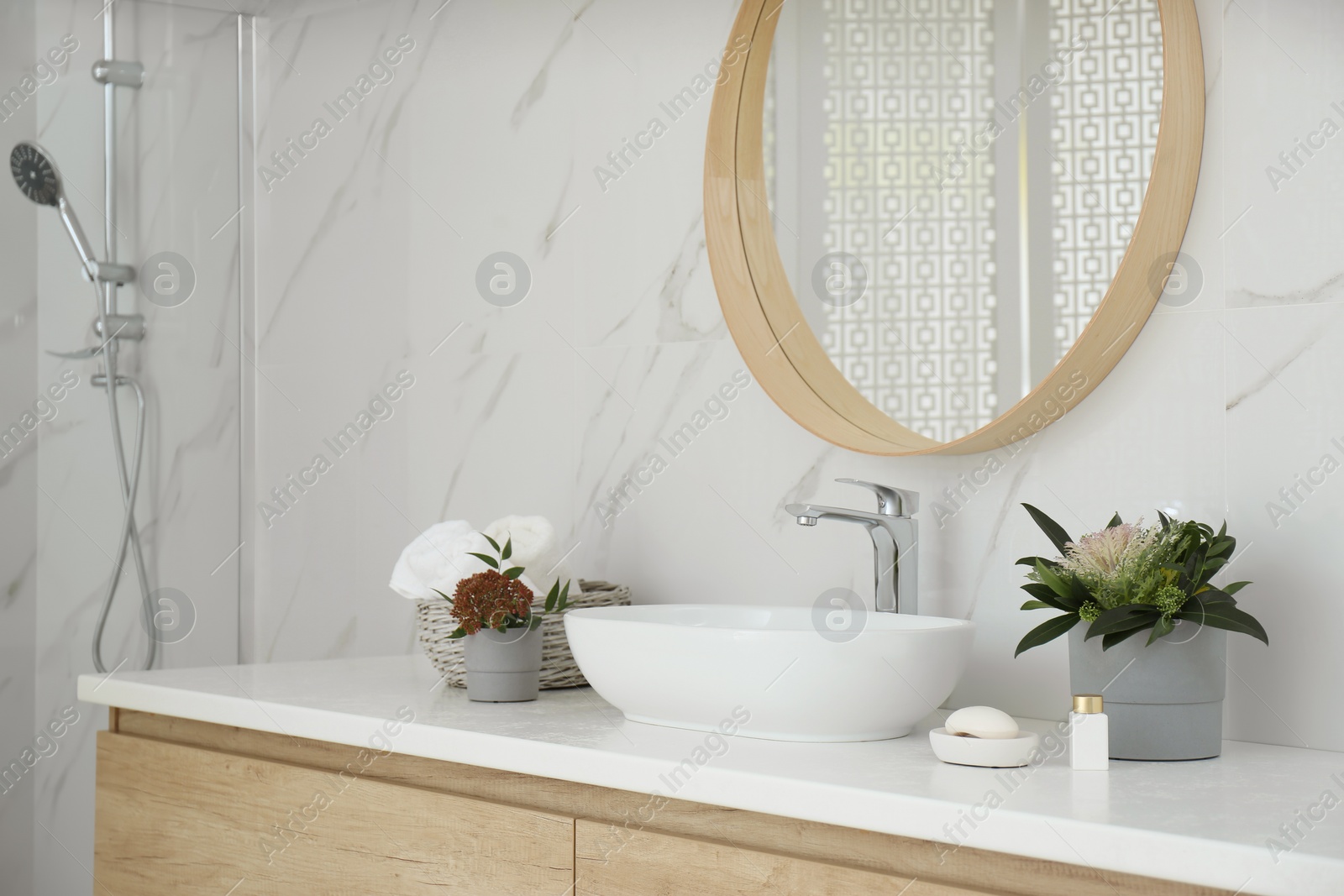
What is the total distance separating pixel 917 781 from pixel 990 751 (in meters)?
0.09

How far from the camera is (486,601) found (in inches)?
57.1

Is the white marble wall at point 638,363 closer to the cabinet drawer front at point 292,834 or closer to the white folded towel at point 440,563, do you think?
the white folded towel at point 440,563

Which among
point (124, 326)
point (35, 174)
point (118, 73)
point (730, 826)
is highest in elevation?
point (118, 73)

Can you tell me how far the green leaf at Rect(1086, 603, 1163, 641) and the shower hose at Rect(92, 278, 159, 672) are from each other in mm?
1712

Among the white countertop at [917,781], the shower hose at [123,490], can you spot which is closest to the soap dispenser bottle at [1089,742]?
the white countertop at [917,781]

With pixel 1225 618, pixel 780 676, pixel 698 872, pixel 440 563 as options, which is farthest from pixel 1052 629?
pixel 440 563

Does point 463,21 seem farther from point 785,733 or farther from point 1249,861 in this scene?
point 1249,861

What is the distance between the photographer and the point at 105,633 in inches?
84.8

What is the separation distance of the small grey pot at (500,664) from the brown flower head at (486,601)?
17 millimetres

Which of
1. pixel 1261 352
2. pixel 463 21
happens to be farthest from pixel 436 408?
pixel 1261 352

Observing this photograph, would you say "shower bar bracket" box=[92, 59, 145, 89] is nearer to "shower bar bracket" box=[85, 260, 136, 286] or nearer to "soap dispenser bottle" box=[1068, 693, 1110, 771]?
"shower bar bracket" box=[85, 260, 136, 286]

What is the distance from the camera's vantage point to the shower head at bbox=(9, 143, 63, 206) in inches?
82.0

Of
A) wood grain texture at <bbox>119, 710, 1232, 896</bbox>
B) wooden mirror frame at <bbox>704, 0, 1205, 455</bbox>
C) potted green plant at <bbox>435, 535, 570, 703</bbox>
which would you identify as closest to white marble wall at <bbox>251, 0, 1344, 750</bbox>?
wooden mirror frame at <bbox>704, 0, 1205, 455</bbox>

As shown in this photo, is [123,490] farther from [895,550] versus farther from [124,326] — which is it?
[895,550]
